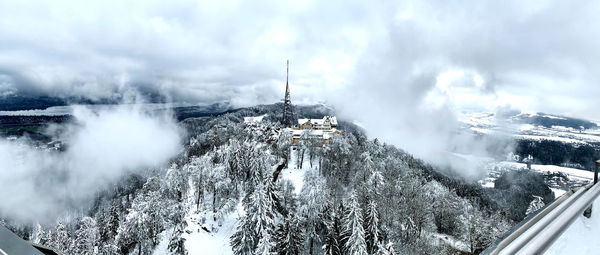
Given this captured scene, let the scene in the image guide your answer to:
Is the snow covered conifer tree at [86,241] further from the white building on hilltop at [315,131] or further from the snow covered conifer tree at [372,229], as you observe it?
the white building on hilltop at [315,131]

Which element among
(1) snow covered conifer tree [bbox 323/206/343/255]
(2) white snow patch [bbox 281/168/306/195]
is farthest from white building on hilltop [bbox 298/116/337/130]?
(1) snow covered conifer tree [bbox 323/206/343/255]

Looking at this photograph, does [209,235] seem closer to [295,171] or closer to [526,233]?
[295,171]

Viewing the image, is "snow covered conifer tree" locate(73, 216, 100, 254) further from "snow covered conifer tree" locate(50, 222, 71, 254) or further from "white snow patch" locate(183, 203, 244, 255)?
"white snow patch" locate(183, 203, 244, 255)

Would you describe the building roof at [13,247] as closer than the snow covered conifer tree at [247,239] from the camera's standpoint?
Yes

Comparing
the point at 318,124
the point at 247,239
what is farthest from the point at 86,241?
the point at 318,124

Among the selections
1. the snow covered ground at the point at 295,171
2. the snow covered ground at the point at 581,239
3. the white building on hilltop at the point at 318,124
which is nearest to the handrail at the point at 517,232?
the snow covered ground at the point at 581,239

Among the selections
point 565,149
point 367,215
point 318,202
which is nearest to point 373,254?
point 367,215

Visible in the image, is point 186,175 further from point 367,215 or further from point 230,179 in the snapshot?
point 367,215
